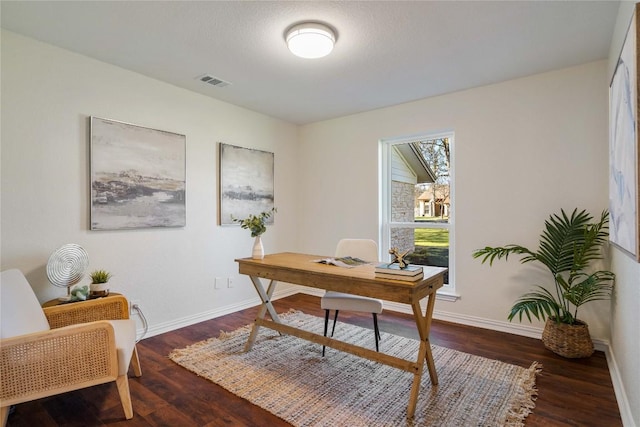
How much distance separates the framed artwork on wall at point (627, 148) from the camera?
1411 millimetres

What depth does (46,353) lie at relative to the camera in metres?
1.71

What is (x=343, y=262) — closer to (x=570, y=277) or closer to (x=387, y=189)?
(x=570, y=277)

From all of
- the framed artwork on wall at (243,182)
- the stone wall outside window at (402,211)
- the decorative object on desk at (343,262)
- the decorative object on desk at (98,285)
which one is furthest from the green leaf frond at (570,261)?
the decorative object on desk at (98,285)

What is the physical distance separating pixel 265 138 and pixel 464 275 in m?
2.95

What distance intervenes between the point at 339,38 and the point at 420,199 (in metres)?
2.21

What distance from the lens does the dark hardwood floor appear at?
1.87 meters

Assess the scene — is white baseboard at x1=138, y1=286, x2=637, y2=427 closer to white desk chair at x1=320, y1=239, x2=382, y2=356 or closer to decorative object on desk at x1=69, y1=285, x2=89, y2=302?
decorative object on desk at x1=69, y1=285, x2=89, y2=302

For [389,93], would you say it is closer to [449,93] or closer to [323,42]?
[449,93]

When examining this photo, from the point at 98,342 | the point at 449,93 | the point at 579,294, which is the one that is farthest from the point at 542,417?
the point at 449,93

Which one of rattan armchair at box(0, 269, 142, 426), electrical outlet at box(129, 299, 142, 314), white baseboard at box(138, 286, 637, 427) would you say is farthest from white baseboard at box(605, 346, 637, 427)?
electrical outlet at box(129, 299, 142, 314)

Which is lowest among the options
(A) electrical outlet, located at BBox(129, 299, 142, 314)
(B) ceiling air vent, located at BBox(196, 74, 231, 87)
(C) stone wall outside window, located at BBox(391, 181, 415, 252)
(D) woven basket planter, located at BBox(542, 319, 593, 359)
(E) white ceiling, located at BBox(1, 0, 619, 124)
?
(D) woven basket planter, located at BBox(542, 319, 593, 359)

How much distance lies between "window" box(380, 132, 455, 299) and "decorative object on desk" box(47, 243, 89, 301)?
3100 millimetres

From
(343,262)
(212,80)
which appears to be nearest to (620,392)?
(343,262)

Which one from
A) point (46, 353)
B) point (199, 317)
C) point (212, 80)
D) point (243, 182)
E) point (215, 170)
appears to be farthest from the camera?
point (243, 182)
